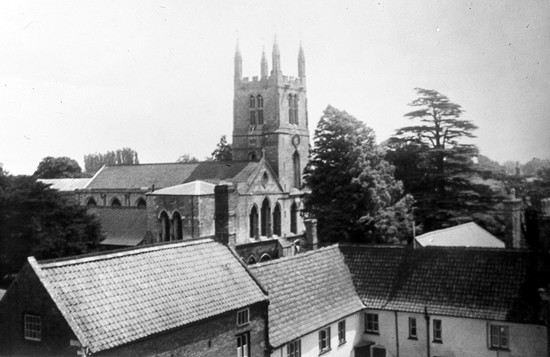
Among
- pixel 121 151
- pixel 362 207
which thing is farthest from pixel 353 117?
pixel 121 151

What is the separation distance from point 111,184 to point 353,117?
37.0m

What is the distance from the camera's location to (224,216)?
2447cm

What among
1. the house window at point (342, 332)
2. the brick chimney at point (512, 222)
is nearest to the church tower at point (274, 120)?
the brick chimney at point (512, 222)

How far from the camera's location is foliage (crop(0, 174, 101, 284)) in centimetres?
4138

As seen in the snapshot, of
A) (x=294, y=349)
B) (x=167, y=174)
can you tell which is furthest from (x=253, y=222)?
(x=294, y=349)

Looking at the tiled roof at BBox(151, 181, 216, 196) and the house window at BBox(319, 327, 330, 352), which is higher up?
the tiled roof at BBox(151, 181, 216, 196)

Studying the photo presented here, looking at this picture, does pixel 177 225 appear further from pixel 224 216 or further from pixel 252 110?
pixel 224 216

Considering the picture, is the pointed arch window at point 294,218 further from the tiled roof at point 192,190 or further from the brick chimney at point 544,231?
the brick chimney at point 544,231

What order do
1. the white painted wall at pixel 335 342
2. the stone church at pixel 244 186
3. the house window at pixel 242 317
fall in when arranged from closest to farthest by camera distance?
the house window at pixel 242 317
the white painted wall at pixel 335 342
the stone church at pixel 244 186

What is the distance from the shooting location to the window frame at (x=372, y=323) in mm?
27172

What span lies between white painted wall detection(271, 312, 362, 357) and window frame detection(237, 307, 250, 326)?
2050 mm

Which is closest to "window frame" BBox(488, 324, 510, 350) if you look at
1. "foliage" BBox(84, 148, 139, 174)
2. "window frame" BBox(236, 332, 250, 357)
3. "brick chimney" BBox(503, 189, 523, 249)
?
"brick chimney" BBox(503, 189, 523, 249)

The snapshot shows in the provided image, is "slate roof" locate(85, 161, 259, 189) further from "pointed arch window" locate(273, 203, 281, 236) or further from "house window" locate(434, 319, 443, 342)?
"house window" locate(434, 319, 443, 342)

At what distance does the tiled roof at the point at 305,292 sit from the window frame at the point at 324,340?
0.63m
